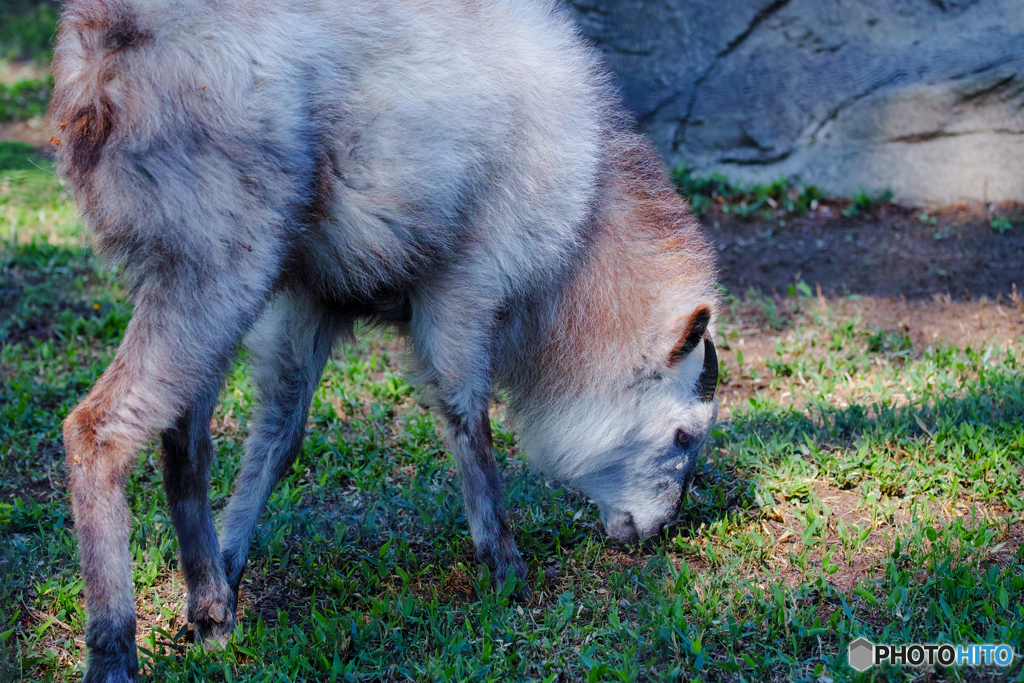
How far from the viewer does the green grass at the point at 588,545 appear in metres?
2.77

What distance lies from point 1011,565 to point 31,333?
16.5 ft

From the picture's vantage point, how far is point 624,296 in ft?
10.9

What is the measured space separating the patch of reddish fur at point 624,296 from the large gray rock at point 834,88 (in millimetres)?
3941

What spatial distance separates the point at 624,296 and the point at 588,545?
39.3 inches

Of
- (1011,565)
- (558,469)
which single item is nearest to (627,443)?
(558,469)

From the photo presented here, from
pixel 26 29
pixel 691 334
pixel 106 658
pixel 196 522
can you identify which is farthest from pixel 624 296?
pixel 26 29

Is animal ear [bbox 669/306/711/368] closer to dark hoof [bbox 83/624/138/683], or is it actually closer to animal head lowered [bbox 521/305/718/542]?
animal head lowered [bbox 521/305/718/542]

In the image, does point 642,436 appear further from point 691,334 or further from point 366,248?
point 366,248

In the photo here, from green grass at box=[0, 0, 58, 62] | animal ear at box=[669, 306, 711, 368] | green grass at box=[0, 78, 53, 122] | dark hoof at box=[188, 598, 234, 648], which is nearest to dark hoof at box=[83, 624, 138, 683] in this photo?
dark hoof at box=[188, 598, 234, 648]

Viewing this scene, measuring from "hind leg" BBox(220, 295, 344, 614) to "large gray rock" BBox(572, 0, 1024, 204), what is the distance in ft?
14.8

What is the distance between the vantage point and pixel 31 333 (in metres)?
5.04

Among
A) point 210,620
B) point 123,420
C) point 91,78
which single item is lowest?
point 210,620

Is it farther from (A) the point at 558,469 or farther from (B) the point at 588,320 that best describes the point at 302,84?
(A) the point at 558,469

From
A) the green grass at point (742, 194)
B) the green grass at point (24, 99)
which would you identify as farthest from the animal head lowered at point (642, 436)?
the green grass at point (24, 99)
